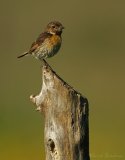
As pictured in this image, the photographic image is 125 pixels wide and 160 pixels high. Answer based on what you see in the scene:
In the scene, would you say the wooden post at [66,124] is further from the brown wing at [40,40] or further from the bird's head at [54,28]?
the bird's head at [54,28]

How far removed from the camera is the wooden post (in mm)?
8844

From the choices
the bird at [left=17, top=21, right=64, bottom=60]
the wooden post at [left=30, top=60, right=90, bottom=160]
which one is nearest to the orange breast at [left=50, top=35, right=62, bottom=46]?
the bird at [left=17, top=21, right=64, bottom=60]

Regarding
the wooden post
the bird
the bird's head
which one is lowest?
the wooden post

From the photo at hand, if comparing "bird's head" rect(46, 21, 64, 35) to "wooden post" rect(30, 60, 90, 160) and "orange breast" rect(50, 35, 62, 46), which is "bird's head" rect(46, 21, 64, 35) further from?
"wooden post" rect(30, 60, 90, 160)

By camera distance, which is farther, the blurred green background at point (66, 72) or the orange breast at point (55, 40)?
the blurred green background at point (66, 72)

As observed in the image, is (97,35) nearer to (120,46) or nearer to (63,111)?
(120,46)

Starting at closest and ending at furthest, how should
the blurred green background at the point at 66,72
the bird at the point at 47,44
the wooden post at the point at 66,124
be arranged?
1. the wooden post at the point at 66,124
2. the bird at the point at 47,44
3. the blurred green background at the point at 66,72

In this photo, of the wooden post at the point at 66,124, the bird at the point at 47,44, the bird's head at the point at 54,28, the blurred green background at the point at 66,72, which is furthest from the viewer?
the blurred green background at the point at 66,72

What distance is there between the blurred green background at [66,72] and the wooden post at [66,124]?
214cm

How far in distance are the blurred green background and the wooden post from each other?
7.02 ft

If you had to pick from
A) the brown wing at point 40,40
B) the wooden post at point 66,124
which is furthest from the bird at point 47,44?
the wooden post at point 66,124

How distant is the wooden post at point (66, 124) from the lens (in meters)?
8.84

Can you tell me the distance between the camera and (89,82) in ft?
65.7

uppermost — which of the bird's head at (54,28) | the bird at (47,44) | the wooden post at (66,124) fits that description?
the bird's head at (54,28)
